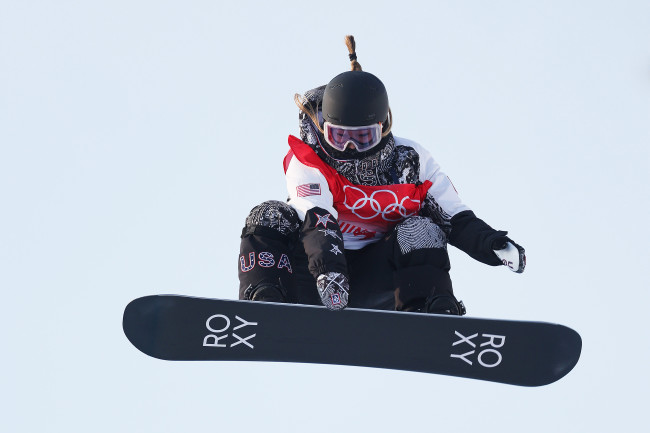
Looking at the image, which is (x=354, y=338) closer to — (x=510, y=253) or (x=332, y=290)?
(x=332, y=290)

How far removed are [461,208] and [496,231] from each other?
0.37 metres

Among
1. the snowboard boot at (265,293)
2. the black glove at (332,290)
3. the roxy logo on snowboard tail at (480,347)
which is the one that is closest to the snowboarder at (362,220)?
the snowboard boot at (265,293)

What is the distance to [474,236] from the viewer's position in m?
9.13

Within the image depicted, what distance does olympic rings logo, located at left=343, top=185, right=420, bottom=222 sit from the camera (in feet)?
30.4

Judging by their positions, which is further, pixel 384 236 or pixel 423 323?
pixel 384 236

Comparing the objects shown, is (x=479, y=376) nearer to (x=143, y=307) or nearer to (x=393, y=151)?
(x=393, y=151)

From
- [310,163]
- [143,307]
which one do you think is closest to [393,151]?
[310,163]

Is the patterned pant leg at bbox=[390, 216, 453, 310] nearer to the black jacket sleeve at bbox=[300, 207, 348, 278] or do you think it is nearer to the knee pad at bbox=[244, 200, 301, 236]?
the black jacket sleeve at bbox=[300, 207, 348, 278]

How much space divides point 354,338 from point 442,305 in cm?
58

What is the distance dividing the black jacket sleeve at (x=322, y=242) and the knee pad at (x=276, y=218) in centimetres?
17

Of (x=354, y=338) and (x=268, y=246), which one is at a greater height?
(x=268, y=246)

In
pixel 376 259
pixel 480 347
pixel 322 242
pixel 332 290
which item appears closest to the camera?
pixel 332 290

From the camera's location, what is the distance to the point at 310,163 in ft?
30.0

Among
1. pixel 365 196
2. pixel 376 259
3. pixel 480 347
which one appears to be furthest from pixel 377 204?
pixel 480 347
